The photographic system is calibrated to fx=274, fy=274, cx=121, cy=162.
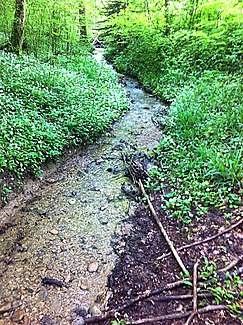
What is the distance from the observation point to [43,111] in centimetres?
597

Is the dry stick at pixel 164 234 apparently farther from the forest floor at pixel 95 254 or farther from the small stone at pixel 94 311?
the small stone at pixel 94 311

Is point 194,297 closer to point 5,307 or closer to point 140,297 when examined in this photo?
point 140,297

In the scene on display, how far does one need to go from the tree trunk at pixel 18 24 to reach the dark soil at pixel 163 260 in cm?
721

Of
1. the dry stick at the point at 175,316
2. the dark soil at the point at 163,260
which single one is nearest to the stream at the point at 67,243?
the dark soil at the point at 163,260

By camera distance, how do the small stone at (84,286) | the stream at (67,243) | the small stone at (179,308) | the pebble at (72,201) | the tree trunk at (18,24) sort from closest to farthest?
the small stone at (179,308)
the stream at (67,243)
the small stone at (84,286)
the pebble at (72,201)
the tree trunk at (18,24)

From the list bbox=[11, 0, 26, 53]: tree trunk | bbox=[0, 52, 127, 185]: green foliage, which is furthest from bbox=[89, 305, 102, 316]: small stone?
bbox=[11, 0, 26, 53]: tree trunk

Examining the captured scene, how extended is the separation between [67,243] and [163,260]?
1.31 meters

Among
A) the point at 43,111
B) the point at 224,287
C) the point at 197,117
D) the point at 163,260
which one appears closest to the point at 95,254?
the point at 163,260

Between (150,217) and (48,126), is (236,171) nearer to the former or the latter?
(150,217)

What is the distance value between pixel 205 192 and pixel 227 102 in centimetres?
304

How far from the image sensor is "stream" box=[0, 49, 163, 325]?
289cm

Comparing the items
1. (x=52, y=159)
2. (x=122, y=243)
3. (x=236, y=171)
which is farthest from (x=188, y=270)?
(x=52, y=159)

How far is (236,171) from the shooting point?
4.14 m

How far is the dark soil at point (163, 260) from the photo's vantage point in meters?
2.68
